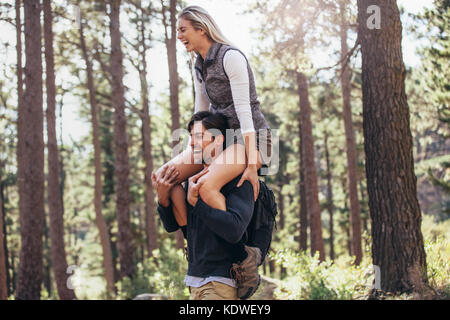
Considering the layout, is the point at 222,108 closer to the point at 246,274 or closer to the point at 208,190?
the point at 208,190

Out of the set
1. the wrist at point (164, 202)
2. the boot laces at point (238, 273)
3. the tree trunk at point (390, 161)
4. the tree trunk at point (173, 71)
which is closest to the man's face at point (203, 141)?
the wrist at point (164, 202)

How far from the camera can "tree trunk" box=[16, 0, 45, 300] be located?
1180 centimetres

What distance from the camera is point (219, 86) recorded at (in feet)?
10.7

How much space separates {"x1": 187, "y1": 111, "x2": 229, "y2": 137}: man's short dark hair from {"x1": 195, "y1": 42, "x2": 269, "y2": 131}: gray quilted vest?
Answer: 52 mm

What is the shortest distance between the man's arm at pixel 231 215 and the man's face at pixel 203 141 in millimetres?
346

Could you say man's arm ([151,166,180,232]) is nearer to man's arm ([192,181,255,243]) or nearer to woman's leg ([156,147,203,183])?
woman's leg ([156,147,203,183])

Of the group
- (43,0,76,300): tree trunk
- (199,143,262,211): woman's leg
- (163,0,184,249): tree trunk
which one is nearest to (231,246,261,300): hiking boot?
(199,143,262,211): woman's leg

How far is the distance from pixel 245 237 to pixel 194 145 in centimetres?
72

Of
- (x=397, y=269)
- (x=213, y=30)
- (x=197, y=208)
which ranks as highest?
(x=213, y=30)

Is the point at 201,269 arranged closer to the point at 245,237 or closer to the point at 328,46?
the point at 245,237

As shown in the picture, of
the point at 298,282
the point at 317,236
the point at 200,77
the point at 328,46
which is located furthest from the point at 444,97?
the point at 200,77

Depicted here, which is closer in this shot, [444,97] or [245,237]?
[245,237]
